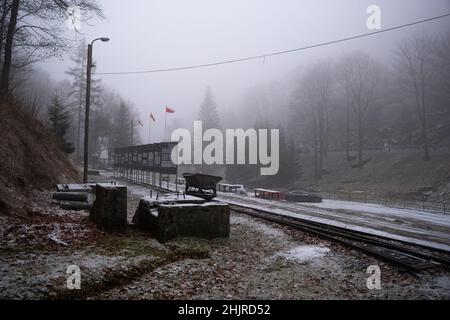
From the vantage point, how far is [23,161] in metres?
13.5

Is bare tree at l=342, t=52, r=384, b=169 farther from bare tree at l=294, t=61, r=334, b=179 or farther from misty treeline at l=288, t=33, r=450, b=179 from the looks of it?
bare tree at l=294, t=61, r=334, b=179

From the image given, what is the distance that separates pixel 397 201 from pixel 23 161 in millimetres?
30209

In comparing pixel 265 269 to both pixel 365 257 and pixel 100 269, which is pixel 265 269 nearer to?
pixel 365 257

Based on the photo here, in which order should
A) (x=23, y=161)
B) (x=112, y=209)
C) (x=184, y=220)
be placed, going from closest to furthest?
(x=184, y=220) < (x=112, y=209) < (x=23, y=161)

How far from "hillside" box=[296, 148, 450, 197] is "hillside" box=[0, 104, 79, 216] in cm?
3187

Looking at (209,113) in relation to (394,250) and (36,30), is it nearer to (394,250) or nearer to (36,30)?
(36,30)

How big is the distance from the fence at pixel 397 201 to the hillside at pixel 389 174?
6.63 feet

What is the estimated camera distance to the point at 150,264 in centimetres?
667

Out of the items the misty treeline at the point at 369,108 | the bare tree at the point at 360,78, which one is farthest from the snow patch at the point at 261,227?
the bare tree at the point at 360,78

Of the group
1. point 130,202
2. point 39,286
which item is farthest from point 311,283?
point 130,202

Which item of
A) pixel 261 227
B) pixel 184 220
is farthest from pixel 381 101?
pixel 184 220

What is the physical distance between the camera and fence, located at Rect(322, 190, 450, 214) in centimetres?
2477

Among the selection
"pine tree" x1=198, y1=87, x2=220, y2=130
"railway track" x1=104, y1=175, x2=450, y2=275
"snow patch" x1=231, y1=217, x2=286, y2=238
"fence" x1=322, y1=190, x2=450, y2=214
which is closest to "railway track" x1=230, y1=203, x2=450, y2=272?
"railway track" x1=104, y1=175, x2=450, y2=275
